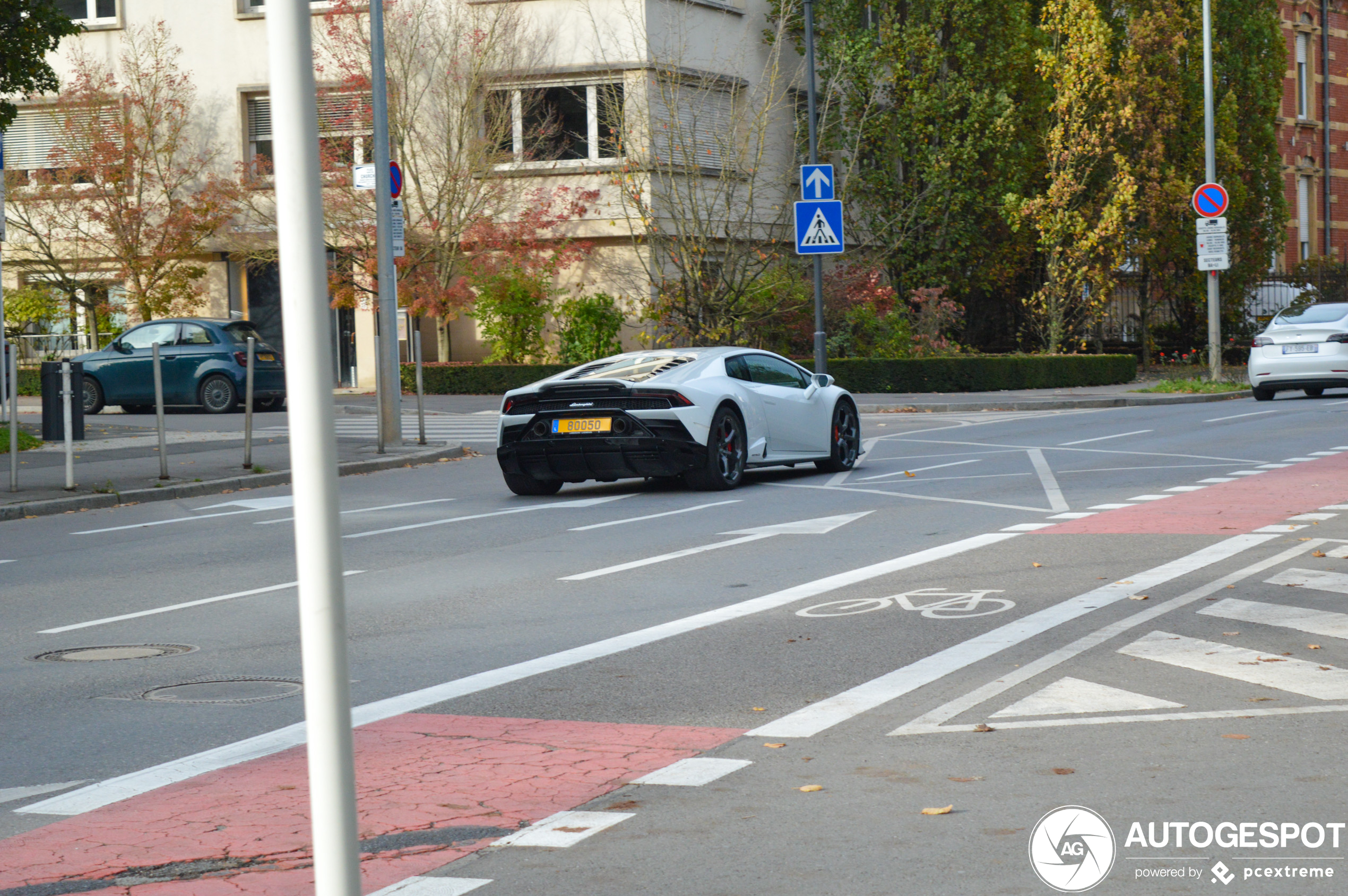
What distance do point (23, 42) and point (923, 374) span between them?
17.1 metres

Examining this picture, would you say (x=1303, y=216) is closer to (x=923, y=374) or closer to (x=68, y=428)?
(x=923, y=374)

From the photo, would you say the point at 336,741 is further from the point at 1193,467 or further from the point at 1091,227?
the point at 1091,227

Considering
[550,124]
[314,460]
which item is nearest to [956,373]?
[550,124]

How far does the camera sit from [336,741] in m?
2.69

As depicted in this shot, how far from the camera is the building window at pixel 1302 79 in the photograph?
5666 cm

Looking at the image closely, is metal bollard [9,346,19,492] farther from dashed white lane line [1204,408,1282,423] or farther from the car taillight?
dashed white lane line [1204,408,1282,423]

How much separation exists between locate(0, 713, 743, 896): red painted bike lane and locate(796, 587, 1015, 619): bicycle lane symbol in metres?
2.66

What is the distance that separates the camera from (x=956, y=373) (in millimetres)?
32125

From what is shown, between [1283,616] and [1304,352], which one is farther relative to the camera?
[1304,352]

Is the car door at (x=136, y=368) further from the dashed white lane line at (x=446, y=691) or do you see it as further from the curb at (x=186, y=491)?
the dashed white lane line at (x=446, y=691)

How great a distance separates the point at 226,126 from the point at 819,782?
35.9 m

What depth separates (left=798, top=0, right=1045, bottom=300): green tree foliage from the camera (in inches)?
1495

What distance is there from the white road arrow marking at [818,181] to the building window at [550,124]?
9702 mm

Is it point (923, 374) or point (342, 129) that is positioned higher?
point (342, 129)
